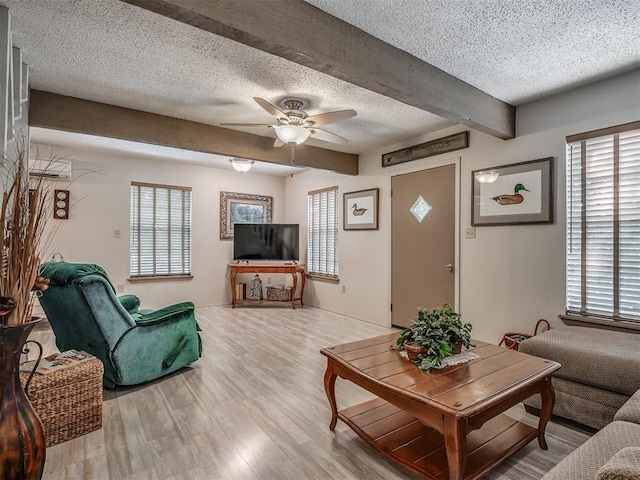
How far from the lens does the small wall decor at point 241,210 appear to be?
6424 mm

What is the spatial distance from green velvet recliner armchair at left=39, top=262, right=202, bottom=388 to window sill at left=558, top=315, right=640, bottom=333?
3.37 meters

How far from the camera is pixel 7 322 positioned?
4.41 ft

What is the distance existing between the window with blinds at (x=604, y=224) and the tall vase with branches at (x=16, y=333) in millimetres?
3742

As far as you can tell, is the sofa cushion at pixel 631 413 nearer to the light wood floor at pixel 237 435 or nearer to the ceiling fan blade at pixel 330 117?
the light wood floor at pixel 237 435

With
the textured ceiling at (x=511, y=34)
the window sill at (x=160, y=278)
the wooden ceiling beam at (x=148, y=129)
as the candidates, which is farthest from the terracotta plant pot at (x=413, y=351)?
the window sill at (x=160, y=278)

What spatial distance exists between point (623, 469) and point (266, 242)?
19.0 ft

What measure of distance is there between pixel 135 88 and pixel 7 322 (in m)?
2.39

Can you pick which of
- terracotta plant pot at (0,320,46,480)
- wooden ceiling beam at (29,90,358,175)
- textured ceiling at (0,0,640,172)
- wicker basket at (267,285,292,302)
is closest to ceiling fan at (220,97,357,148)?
textured ceiling at (0,0,640,172)

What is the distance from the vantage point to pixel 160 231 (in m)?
5.85

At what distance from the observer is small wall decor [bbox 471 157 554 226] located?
3.19 meters

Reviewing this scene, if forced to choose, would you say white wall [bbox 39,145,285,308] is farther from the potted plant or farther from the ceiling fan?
the potted plant

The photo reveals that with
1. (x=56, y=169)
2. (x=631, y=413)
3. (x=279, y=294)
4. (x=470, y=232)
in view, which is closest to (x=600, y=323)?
(x=470, y=232)

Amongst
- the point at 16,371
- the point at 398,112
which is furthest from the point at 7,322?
the point at 398,112

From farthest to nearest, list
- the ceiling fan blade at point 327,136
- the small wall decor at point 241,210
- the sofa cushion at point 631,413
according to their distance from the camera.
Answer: the small wall decor at point 241,210
the ceiling fan blade at point 327,136
the sofa cushion at point 631,413
